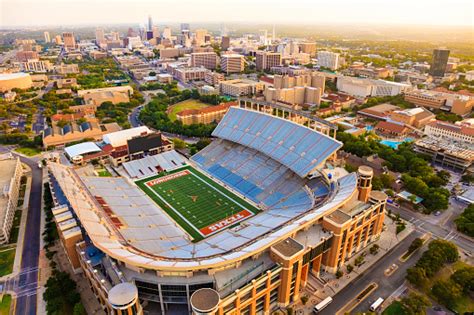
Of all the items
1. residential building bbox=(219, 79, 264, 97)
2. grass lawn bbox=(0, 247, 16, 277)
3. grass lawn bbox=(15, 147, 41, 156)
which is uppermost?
residential building bbox=(219, 79, 264, 97)

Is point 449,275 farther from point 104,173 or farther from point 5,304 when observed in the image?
point 104,173

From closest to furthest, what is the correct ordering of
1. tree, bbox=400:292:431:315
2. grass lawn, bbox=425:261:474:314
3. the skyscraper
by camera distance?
tree, bbox=400:292:431:315 < grass lawn, bbox=425:261:474:314 < the skyscraper

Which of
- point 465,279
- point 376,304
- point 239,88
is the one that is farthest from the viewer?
point 239,88

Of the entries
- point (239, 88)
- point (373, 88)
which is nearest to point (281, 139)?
point (239, 88)

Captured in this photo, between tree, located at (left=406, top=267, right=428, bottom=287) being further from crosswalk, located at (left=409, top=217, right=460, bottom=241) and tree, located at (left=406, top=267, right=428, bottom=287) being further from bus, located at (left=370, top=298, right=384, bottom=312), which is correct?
crosswalk, located at (left=409, top=217, right=460, bottom=241)

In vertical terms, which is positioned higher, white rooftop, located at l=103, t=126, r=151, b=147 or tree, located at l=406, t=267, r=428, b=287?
white rooftop, located at l=103, t=126, r=151, b=147

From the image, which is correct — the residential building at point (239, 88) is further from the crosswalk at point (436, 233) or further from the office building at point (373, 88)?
the crosswalk at point (436, 233)

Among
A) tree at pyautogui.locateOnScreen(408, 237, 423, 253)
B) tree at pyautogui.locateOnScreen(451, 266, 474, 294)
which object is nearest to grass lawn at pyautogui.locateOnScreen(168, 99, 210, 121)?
tree at pyautogui.locateOnScreen(408, 237, 423, 253)

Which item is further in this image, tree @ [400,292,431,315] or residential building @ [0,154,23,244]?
residential building @ [0,154,23,244]

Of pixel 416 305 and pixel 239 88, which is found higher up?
pixel 239 88
